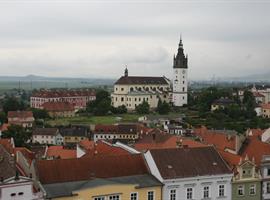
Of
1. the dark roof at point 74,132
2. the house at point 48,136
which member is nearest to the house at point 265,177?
the dark roof at point 74,132

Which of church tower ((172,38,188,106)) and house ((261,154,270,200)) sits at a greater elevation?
church tower ((172,38,188,106))

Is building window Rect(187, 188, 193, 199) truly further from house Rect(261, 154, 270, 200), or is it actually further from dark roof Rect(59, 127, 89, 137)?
dark roof Rect(59, 127, 89, 137)

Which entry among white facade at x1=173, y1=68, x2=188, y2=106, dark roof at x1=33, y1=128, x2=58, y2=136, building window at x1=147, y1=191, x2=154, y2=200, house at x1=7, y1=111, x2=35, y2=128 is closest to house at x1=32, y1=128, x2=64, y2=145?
dark roof at x1=33, y1=128, x2=58, y2=136

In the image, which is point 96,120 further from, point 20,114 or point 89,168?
point 89,168

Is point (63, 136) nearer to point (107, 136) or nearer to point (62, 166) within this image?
point (107, 136)

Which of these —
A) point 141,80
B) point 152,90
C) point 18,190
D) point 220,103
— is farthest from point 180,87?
point 18,190

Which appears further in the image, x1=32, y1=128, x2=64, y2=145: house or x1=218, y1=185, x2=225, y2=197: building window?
x1=32, y1=128, x2=64, y2=145: house
